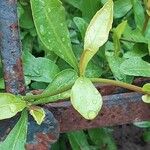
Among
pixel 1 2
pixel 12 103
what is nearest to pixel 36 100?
pixel 12 103

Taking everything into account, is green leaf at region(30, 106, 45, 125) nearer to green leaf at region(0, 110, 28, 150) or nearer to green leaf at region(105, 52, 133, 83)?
green leaf at region(0, 110, 28, 150)

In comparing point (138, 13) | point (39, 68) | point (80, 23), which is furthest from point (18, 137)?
point (138, 13)

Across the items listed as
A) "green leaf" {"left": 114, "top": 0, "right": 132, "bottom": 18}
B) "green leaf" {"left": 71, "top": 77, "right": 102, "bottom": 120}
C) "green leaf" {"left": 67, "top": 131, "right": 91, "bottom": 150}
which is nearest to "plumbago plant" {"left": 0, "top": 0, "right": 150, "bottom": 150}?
"green leaf" {"left": 71, "top": 77, "right": 102, "bottom": 120}

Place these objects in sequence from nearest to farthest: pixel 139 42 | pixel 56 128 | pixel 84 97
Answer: pixel 84 97, pixel 56 128, pixel 139 42

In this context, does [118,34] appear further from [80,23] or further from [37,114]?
[37,114]

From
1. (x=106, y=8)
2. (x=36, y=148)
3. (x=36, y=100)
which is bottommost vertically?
(x=36, y=148)


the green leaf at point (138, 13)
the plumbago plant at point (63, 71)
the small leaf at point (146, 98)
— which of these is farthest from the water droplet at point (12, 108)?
the green leaf at point (138, 13)

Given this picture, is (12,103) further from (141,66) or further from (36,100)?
(141,66)

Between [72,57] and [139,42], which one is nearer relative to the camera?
[72,57]
